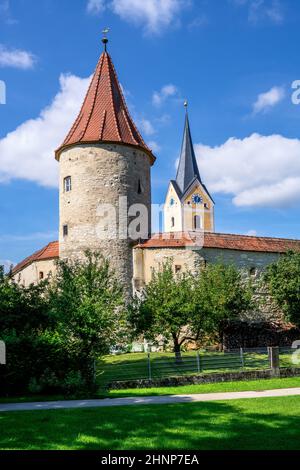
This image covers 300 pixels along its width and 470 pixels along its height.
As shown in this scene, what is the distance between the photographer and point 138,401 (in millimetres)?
13164

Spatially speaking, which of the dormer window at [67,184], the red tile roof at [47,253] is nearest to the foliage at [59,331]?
the dormer window at [67,184]

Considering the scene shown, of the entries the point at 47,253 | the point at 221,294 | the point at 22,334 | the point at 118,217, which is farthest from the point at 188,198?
the point at 22,334

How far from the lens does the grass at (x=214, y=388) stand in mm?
15336

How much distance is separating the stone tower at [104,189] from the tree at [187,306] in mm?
5933

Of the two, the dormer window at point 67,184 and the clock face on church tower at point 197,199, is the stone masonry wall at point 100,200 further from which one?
the clock face on church tower at point 197,199

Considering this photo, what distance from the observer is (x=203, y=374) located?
1819 cm

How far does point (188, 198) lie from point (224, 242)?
39756 mm

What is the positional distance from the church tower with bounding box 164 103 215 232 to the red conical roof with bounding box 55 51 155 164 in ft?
105

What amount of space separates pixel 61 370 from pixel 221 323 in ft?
44.8

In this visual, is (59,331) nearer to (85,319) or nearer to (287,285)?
(85,319)

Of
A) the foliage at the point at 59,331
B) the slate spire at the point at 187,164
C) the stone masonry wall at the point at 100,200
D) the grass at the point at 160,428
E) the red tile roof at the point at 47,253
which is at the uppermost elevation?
the slate spire at the point at 187,164

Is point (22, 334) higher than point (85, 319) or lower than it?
lower

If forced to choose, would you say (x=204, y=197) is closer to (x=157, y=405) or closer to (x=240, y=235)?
(x=240, y=235)

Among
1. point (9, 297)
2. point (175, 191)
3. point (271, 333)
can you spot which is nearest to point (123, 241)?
point (271, 333)
